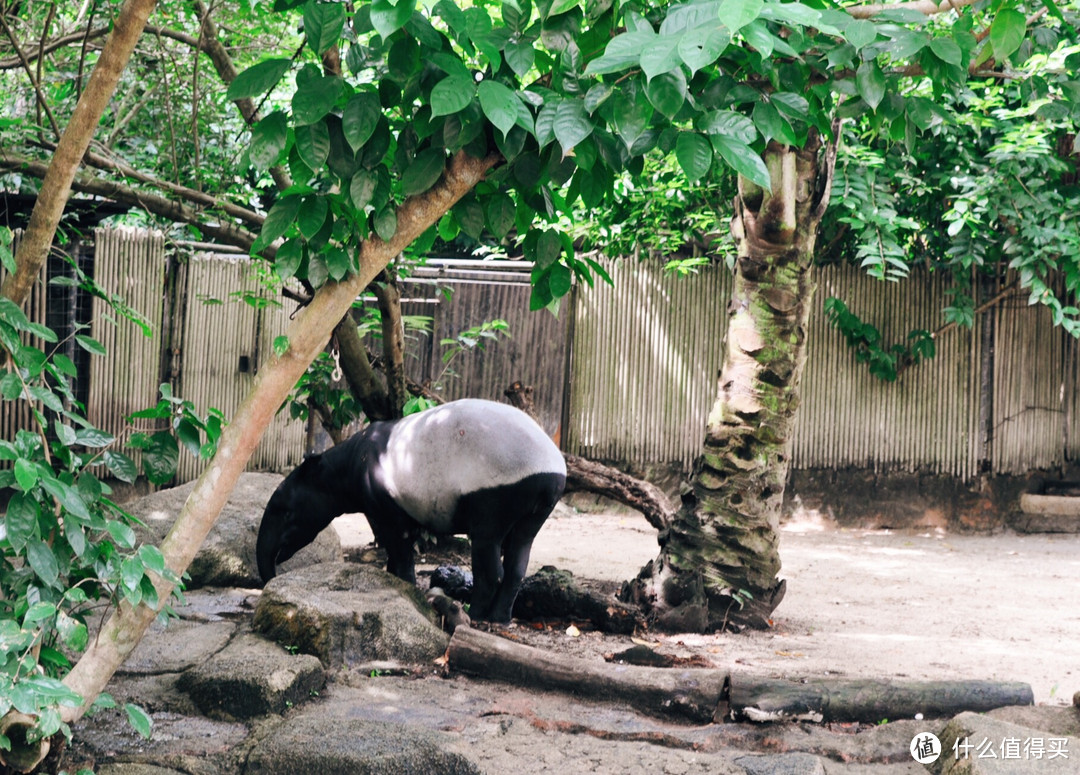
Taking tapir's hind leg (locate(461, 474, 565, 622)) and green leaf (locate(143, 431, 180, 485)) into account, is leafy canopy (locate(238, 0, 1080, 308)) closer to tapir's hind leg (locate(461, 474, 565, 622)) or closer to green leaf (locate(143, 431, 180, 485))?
green leaf (locate(143, 431, 180, 485))

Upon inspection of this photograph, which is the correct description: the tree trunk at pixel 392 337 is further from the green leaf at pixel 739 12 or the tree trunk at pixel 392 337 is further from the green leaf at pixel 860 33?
the green leaf at pixel 739 12

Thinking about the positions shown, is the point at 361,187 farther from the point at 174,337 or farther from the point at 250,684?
the point at 174,337

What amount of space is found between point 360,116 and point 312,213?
12.1 inches

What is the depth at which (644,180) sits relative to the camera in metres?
7.69

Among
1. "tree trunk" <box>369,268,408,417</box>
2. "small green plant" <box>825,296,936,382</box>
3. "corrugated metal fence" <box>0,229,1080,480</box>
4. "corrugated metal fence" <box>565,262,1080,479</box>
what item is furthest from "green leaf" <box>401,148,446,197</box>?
"small green plant" <box>825,296,936,382</box>

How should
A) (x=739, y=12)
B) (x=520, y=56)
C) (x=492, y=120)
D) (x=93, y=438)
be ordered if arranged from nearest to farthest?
1. (x=739, y=12)
2. (x=492, y=120)
3. (x=520, y=56)
4. (x=93, y=438)

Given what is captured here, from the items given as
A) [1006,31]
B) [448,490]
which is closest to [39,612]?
[1006,31]

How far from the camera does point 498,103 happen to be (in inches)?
80.1

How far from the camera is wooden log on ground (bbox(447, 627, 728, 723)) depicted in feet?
11.6

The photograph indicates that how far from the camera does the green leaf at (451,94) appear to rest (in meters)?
2.02

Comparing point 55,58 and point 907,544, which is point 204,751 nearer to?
point 55,58

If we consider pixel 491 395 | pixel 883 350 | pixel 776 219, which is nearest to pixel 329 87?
pixel 776 219

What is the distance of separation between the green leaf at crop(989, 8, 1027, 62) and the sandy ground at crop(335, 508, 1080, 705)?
8.81 feet

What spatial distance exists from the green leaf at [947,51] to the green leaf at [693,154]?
553mm
